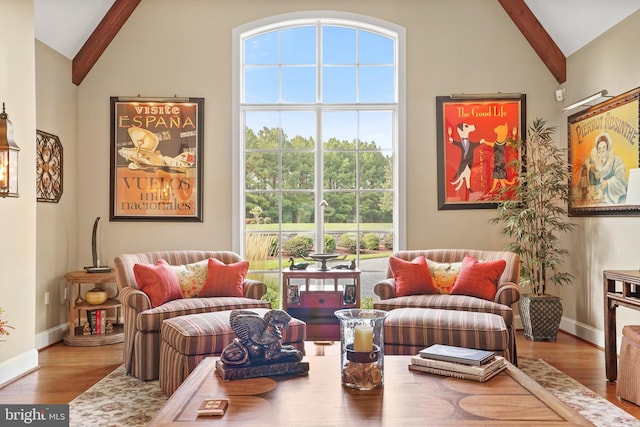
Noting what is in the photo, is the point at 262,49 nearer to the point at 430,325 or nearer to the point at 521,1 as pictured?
the point at 521,1

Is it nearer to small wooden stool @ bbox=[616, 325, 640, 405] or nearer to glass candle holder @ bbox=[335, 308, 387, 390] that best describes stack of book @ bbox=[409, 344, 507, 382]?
glass candle holder @ bbox=[335, 308, 387, 390]

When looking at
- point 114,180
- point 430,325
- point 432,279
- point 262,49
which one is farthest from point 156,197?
point 430,325

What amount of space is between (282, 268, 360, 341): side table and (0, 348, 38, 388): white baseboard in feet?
6.38

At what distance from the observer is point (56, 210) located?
4.89 m

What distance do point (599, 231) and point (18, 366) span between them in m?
4.73

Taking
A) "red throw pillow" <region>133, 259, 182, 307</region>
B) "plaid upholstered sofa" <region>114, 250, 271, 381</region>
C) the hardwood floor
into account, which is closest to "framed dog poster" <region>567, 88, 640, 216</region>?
the hardwood floor

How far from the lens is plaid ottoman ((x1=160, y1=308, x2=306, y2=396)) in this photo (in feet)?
10.2

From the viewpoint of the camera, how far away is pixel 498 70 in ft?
17.5

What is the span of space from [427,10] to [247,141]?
2266 millimetres

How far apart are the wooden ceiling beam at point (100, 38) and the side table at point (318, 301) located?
291cm

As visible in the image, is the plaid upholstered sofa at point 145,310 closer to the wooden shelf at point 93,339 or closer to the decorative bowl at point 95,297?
the decorative bowl at point 95,297

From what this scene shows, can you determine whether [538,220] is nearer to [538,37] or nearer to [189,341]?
[538,37]

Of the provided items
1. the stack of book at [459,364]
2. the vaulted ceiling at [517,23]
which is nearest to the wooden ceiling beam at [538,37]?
the vaulted ceiling at [517,23]

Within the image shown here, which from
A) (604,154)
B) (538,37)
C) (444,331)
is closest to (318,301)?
(444,331)
